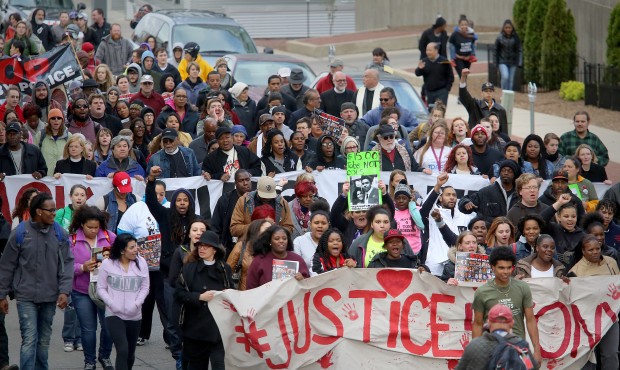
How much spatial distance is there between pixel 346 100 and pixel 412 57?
55.0ft

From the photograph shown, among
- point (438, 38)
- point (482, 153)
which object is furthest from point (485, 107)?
point (438, 38)

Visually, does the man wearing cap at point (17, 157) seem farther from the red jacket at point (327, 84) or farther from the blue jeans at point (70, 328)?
the red jacket at point (327, 84)

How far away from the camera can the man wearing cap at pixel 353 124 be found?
18.1 meters

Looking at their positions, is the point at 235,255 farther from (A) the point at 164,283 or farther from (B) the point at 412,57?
(B) the point at 412,57

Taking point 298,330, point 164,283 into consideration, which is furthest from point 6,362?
point 298,330

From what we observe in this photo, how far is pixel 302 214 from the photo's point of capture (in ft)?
48.9

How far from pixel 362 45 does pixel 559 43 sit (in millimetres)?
8965

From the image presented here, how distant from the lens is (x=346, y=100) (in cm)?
2027

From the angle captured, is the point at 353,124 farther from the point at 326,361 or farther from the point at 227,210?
the point at 326,361

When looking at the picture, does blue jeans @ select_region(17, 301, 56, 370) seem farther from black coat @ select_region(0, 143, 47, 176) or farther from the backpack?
the backpack

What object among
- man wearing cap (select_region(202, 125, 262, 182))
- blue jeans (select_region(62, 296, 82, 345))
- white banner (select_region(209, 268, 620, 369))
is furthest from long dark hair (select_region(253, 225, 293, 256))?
man wearing cap (select_region(202, 125, 262, 182))

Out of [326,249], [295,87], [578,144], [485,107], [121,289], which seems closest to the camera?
[121,289]

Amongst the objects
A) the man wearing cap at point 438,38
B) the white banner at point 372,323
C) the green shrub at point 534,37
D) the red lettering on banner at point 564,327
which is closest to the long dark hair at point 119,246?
the white banner at point 372,323

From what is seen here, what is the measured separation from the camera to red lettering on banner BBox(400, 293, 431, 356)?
1247 cm
